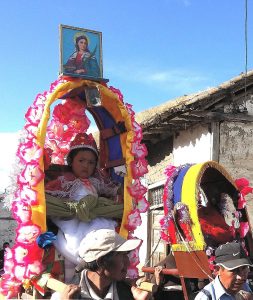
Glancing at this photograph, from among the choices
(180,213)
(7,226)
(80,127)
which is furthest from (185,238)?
(7,226)

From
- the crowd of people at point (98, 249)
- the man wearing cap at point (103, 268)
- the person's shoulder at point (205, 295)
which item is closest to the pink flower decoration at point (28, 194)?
the crowd of people at point (98, 249)

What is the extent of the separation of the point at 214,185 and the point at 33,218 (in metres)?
3.21

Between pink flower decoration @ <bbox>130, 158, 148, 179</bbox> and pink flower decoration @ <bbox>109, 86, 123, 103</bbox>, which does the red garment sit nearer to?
pink flower decoration @ <bbox>130, 158, 148, 179</bbox>

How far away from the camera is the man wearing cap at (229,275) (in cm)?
288

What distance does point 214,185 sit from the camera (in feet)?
22.2

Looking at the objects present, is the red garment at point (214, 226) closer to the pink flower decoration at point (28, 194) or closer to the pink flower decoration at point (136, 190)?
the pink flower decoration at point (136, 190)

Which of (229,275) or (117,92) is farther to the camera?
(117,92)

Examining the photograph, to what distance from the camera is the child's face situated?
5164mm

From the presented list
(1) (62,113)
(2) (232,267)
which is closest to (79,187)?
(1) (62,113)

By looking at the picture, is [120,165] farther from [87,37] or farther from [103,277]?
[103,277]

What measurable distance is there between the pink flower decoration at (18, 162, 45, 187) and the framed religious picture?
1.14 meters

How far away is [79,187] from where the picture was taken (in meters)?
5.05

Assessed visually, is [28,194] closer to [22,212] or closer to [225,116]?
[22,212]

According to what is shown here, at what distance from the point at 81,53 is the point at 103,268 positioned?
3.28 m
